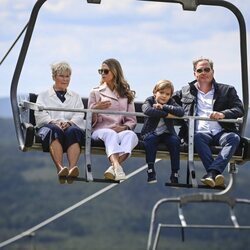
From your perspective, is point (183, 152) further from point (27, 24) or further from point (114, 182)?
point (27, 24)

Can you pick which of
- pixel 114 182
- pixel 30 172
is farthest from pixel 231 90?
pixel 30 172

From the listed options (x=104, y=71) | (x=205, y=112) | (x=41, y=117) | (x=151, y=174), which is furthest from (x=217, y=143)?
(x=41, y=117)

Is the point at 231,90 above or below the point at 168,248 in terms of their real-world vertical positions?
above

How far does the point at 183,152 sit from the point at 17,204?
11392 cm

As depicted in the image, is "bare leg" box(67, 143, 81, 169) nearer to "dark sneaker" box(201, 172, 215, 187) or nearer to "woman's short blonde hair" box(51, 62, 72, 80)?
"woman's short blonde hair" box(51, 62, 72, 80)

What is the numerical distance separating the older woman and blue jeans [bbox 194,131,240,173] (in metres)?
1.06

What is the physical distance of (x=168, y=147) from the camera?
1163cm

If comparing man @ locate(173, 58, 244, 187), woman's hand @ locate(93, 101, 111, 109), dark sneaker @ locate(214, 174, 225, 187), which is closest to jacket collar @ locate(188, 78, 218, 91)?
man @ locate(173, 58, 244, 187)

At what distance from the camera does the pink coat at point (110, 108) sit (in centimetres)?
1184

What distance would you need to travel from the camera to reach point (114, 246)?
358 ft

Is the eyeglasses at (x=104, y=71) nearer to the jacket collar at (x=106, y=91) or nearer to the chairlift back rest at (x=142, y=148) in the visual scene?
the jacket collar at (x=106, y=91)

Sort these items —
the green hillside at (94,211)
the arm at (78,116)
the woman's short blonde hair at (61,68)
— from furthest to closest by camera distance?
the green hillside at (94,211), the arm at (78,116), the woman's short blonde hair at (61,68)

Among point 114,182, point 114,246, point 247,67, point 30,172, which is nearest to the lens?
point 114,182

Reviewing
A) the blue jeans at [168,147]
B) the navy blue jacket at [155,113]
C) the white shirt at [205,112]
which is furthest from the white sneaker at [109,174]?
the white shirt at [205,112]
